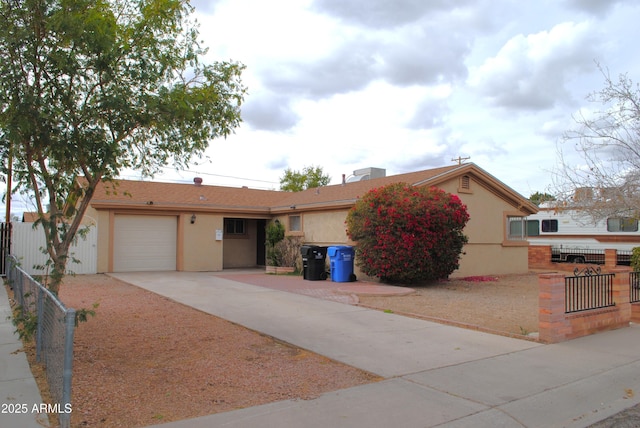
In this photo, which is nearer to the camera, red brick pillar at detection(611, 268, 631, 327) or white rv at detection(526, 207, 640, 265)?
red brick pillar at detection(611, 268, 631, 327)

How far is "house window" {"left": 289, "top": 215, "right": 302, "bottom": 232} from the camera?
68.2 ft

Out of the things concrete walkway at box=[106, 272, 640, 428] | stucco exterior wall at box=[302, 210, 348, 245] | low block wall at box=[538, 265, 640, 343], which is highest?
stucco exterior wall at box=[302, 210, 348, 245]

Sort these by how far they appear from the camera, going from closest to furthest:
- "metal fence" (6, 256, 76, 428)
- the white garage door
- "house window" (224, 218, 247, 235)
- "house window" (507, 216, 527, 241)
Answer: "metal fence" (6, 256, 76, 428)
the white garage door
"house window" (507, 216, 527, 241)
"house window" (224, 218, 247, 235)

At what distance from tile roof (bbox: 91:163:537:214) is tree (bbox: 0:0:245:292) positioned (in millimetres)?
10473

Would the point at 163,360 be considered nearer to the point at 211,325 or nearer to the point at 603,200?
the point at 211,325

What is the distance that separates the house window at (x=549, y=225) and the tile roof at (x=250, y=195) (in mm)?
5266

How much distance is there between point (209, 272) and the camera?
2038 centimetres

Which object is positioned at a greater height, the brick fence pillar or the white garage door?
the white garage door

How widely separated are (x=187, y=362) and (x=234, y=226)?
17.4m

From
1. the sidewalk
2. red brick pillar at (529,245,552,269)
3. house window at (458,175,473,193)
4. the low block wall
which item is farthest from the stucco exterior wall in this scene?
red brick pillar at (529,245,552,269)

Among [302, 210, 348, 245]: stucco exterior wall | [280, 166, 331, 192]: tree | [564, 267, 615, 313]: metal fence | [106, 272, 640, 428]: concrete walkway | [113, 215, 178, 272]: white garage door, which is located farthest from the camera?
[280, 166, 331, 192]: tree

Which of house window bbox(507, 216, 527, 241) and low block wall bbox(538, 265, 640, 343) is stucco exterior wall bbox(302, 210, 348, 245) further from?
low block wall bbox(538, 265, 640, 343)

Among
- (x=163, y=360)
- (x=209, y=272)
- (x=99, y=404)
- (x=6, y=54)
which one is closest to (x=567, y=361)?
(x=163, y=360)

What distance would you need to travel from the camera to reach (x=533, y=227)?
88.4 feet
